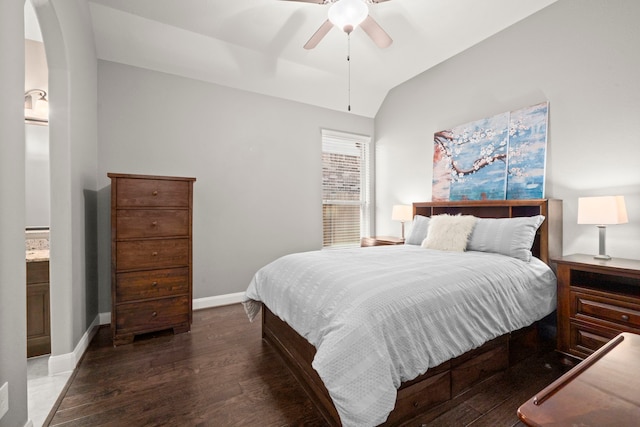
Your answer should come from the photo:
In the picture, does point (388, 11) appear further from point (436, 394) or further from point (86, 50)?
point (436, 394)

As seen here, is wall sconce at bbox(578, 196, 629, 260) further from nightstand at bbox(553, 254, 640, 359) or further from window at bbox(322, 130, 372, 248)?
window at bbox(322, 130, 372, 248)

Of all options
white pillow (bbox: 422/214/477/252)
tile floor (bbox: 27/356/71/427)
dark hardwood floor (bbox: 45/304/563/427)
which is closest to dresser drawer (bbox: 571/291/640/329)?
dark hardwood floor (bbox: 45/304/563/427)

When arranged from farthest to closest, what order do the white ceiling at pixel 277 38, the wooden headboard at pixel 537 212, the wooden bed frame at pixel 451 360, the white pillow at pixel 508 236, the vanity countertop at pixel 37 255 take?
the white ceiling at pixel 277 38
the wooden headboard at pixel 537 212
the white pillow at pixel 508 236
the vanity countertop at pixel 37 255
the wooden bed frame at pixel 451 360

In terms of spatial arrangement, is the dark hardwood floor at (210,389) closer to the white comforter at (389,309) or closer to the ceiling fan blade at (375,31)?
the white comforter at (389,309)

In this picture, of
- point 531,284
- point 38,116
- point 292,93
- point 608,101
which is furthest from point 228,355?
point 608,101

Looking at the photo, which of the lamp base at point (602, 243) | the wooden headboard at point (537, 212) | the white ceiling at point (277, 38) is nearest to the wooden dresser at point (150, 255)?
the white ceiling at point (277, 38)

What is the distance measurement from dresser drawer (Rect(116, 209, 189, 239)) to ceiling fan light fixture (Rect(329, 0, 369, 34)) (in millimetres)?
2041

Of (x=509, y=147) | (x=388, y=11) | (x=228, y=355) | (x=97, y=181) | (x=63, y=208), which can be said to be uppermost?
(x=388, y=11)

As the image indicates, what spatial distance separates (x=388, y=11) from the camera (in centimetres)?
263

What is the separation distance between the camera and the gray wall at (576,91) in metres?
2.19

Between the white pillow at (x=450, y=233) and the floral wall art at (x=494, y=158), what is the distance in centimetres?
59

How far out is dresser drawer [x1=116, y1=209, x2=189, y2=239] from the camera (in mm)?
2371

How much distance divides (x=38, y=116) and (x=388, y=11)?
330cm

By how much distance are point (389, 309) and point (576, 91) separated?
2.68 meters
